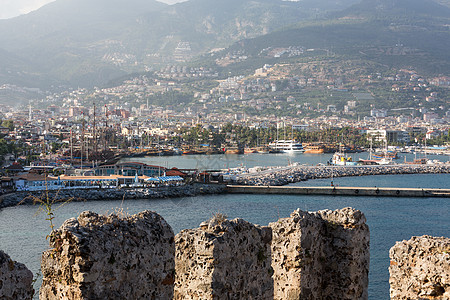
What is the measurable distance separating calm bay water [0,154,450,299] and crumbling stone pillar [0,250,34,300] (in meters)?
11.6

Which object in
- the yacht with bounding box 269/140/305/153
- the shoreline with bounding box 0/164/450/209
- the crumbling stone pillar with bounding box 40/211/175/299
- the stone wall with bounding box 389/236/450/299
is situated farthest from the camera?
Result: the yacht with bounding box 269/140/305/153

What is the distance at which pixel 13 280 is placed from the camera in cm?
296

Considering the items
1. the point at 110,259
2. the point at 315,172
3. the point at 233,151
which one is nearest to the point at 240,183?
the point at 315,172

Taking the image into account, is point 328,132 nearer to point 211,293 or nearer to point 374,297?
point 374,297

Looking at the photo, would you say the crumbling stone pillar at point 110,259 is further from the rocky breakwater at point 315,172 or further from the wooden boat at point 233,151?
the wooden boat at point 233,151

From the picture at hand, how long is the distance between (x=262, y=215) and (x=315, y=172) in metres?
25.3

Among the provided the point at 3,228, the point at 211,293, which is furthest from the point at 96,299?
the point at 3,228

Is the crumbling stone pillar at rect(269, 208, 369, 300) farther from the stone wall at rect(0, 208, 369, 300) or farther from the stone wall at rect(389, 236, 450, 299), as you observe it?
the stone wall at rect(389, 236, 450, 299)

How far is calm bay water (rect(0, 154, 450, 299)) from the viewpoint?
1821cm

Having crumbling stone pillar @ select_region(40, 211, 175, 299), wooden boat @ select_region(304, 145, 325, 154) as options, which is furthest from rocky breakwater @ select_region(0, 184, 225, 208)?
wooden boat @ select_region(304, 145, 325, 154)

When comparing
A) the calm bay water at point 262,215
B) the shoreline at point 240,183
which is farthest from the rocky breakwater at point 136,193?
the calm bay water at point 262,215

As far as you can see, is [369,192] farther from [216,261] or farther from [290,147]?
[290,147]

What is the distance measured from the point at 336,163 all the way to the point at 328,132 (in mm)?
51542

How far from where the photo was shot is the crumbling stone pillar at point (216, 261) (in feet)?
12.7
